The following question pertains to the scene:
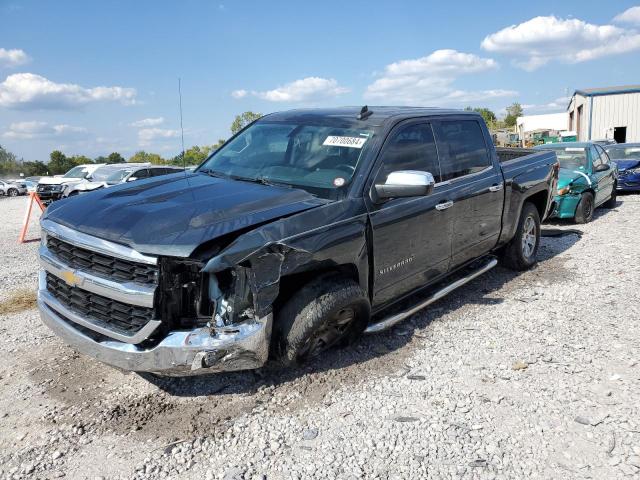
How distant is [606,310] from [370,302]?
266 centimetres

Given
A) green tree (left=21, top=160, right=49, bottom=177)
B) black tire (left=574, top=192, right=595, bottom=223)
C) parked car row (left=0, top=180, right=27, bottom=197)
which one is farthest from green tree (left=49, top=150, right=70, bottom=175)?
black tire (left=574, top=192, right=595, bottom=223)

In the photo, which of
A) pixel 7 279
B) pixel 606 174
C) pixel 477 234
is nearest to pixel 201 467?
pixel 477 234

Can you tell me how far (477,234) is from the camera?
200 inches

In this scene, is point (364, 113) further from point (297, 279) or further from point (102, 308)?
point (102, 308)

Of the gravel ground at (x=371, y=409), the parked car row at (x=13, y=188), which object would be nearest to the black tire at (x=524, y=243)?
the gravel ground at (x=371, y=409)

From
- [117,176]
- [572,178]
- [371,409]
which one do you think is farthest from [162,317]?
[117,176]

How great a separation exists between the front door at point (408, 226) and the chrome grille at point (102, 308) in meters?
1.72

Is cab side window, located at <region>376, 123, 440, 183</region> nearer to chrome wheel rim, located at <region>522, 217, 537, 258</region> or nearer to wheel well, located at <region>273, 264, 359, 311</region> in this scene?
wheel well, located at <region>273, 264, 359, 311</region>

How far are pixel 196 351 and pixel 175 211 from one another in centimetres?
89

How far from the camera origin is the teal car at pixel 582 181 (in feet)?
31.4

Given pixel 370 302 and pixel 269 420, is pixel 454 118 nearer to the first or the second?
pixel 370 302

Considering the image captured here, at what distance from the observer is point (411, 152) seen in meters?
4.23

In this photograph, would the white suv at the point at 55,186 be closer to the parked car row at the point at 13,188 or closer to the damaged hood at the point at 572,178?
the parked car row at the point at 13,188

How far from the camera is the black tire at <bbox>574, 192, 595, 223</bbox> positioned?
379 inches
